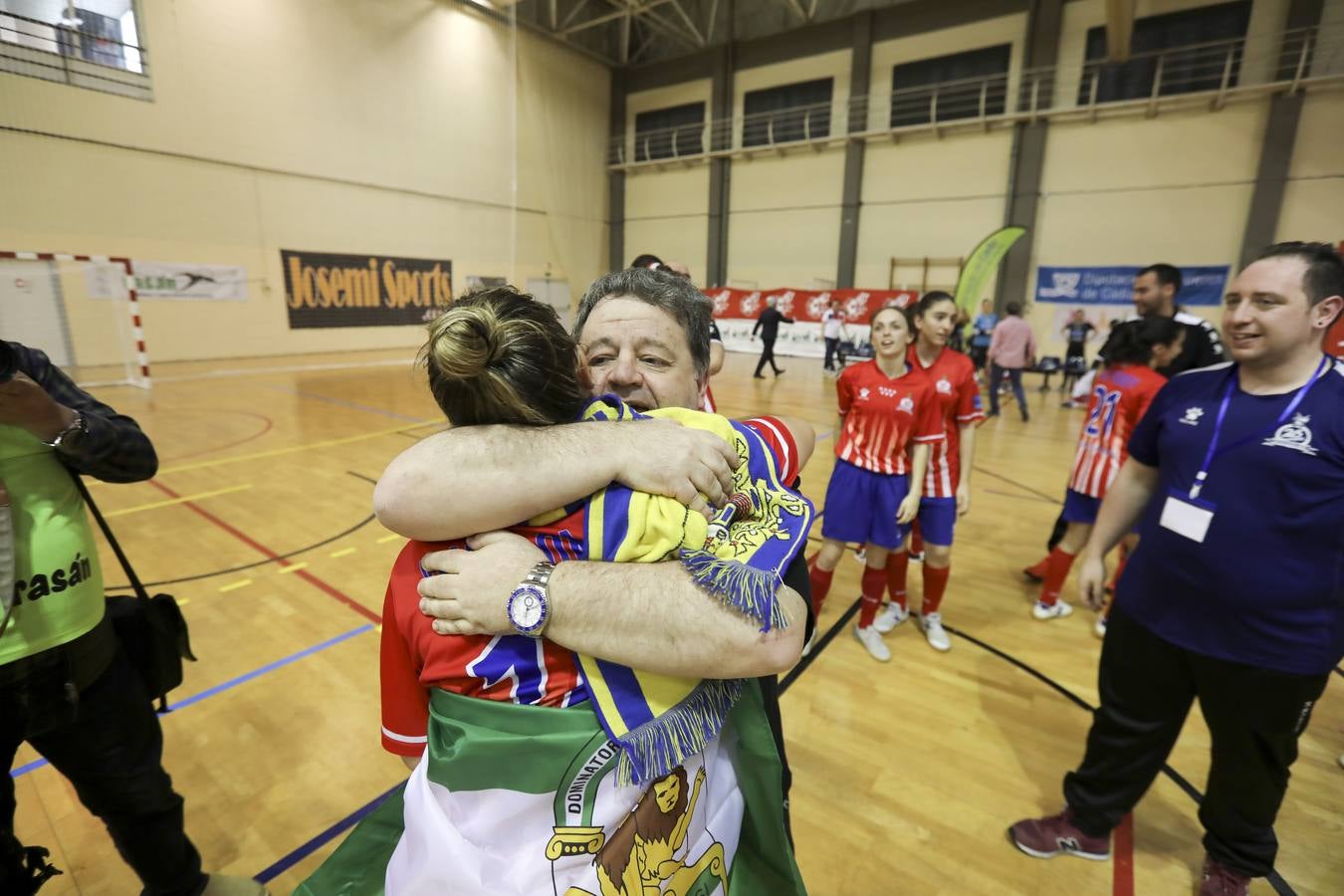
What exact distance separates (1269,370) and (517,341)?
194cm

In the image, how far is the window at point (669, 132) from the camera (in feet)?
60.4

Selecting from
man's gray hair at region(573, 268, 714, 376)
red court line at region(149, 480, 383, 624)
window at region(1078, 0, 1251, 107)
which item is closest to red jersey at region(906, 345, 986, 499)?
man's gray hair at region(573, 268, 714, 376)

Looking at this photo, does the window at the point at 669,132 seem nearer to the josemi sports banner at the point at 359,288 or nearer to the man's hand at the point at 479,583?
the josemi sports banner at the point at 359,288

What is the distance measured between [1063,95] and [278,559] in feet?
53.5

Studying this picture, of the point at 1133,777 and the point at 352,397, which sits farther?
the point at 352,397

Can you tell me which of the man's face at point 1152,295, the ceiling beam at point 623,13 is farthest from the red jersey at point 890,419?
the ceiling beam at point 623,13

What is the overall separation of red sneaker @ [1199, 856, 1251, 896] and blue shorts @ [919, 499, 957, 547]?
4.91 feet

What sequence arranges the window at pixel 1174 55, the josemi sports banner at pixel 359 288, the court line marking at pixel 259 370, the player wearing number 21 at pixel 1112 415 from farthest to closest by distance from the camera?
the josemi sports banner at pixel 359 288 → the window at pixel 1174 55 → the court line marking at pixel 259 370 → the player wearing number 21 at pixel 1112 415

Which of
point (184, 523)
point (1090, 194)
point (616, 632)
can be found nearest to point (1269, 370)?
point (616, 632)

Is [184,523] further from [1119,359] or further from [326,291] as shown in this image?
[326,291]

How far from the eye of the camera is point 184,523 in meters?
4.40

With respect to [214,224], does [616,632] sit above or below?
below

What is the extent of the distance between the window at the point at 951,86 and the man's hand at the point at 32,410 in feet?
53.6

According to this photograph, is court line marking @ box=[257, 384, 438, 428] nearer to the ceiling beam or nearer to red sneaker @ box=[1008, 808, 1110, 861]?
red sneaker @ box=[1008, 808, 1110, 861]
